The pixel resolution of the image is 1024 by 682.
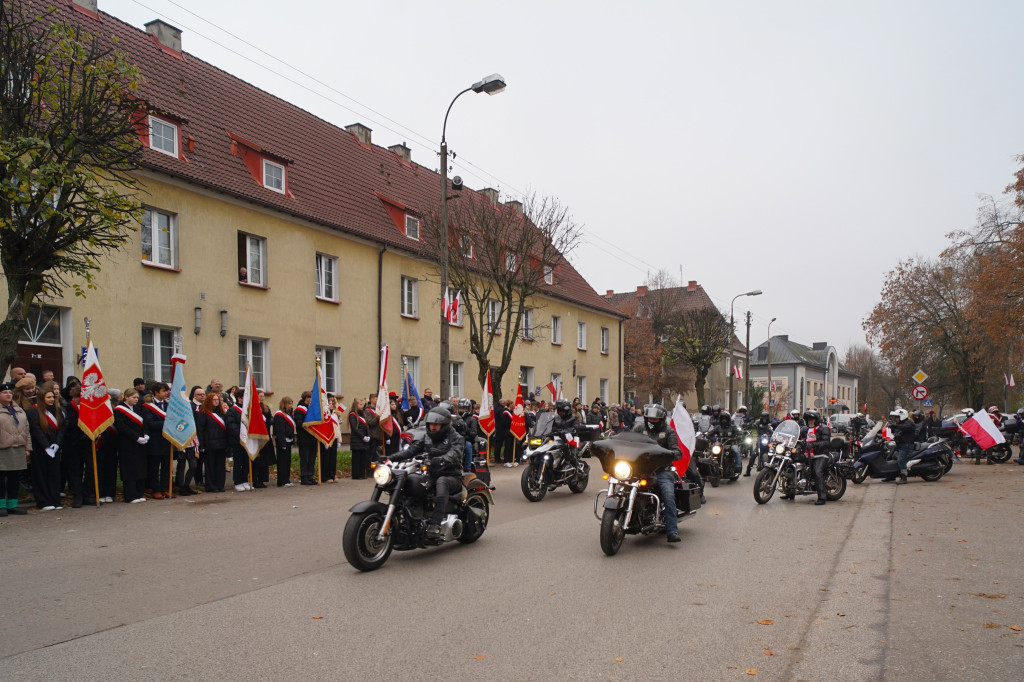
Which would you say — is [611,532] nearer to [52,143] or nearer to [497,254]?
[52,143]

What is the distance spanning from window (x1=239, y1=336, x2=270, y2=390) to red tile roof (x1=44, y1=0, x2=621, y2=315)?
3.74m

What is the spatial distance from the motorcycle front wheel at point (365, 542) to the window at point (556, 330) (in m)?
28.4

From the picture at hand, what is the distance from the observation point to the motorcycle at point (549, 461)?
40.5ft

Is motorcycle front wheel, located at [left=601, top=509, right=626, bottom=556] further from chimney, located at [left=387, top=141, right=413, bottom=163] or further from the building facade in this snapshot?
chimney, located at [left=387, top=141, right=413, bottom=163]

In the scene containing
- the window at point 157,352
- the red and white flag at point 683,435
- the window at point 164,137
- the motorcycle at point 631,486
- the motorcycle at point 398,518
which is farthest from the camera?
the window at point 164,137

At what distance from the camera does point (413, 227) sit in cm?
2697

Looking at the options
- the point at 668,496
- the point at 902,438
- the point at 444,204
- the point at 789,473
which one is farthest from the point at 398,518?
the point at 902,438

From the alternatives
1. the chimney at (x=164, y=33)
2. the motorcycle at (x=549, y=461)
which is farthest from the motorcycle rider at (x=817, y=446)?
the chimney at (x=164, y=33)

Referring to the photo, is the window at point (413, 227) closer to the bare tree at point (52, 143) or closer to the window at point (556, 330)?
the window at point (556, 330)

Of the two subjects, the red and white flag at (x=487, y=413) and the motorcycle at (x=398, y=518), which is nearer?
the motorcycle at (x=398, y=518)

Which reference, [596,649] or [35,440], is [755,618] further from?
[35,440]

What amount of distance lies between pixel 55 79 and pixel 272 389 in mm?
11030

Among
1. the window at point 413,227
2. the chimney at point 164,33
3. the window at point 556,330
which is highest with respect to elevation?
the chimney at point 164,33

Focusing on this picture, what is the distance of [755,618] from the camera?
5605 mm
